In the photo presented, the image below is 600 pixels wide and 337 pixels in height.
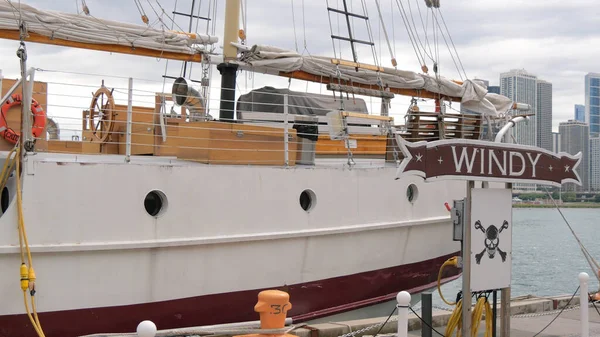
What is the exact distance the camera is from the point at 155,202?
363 inches

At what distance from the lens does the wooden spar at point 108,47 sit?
11.8 metres

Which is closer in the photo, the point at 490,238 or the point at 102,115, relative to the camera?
the point at 490,238

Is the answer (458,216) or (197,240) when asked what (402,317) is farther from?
(197,240)

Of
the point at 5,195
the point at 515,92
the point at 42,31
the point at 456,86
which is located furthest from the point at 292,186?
the point at 515,92

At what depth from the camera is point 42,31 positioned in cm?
1194

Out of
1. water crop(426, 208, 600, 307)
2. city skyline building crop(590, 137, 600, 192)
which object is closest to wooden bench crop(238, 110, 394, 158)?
water crop(426, 208, 600, 307)

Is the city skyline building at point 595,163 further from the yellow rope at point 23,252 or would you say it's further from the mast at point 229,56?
the yellow rope at point 23,252

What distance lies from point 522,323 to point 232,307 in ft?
12.9

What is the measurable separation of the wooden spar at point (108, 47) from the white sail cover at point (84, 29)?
11 centimetres

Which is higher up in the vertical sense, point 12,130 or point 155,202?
point 12,130

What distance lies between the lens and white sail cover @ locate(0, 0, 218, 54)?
37.9 ft

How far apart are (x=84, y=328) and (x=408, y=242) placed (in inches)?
218

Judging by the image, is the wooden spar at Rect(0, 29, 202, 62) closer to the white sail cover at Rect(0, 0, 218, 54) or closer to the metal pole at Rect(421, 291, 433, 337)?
the white sail cover at Rect(0, 0, 218, 54)

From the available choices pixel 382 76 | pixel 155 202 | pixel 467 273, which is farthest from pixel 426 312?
pixel 382 76
